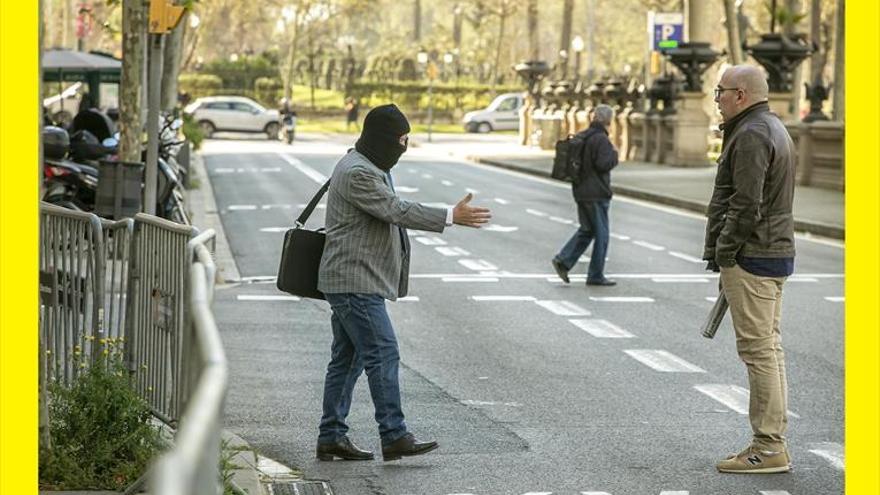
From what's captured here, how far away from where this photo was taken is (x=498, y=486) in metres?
8.14

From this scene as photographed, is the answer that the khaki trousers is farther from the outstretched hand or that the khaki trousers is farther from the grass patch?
the grass patch

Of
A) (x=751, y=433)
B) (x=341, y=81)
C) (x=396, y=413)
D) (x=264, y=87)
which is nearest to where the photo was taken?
(x=396, y=413)

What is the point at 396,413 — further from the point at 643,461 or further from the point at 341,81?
the point at 341,81

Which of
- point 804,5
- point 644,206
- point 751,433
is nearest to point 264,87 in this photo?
point 804,5

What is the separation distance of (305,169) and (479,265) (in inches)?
919

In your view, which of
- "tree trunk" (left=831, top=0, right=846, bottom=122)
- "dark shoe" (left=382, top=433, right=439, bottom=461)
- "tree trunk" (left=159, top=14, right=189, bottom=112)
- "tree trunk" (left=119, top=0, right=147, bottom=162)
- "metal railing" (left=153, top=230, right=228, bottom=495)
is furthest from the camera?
"tree trunk" (left=831, top=0, right=846, bottom=122)

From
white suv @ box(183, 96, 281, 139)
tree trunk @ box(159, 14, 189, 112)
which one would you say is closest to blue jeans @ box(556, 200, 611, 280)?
tree trunk @ box(159, 14, 189, 112)

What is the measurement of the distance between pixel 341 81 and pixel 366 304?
8328 cm

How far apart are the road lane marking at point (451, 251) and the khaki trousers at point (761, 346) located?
39.5ft

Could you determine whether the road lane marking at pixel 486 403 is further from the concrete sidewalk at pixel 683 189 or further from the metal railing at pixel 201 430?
the concrete sidewalk at pixel 683 189

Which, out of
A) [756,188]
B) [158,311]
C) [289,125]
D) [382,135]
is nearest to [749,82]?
[756,188]

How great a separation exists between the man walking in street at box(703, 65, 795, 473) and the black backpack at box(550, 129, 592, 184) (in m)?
8.85

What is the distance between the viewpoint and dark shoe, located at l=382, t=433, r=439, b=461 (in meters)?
8.66

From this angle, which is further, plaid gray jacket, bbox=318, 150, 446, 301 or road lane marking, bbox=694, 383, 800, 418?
road lane marking, bbox=694, 383, 800, 418
